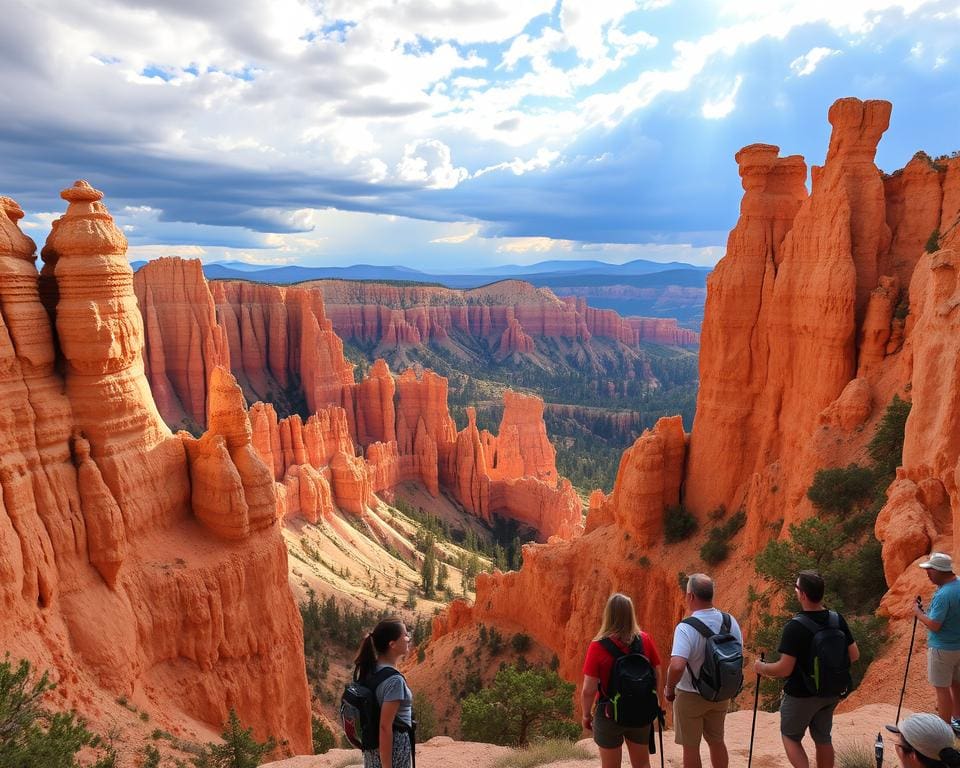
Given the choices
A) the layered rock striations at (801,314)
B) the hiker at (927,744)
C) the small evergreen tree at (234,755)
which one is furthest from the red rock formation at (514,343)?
the hiker at (927,744)

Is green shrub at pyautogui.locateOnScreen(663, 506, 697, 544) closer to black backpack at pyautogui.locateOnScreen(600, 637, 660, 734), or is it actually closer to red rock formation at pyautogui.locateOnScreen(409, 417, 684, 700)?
red rock formation at pyautogui.locateOnScreen(409, 417, 684, 700)

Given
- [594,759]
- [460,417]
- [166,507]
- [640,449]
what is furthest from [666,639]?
[460,417]

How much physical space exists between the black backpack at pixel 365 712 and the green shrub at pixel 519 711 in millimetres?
A: 9694

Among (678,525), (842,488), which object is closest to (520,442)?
(678,525)

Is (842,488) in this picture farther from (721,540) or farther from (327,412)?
(327,412)

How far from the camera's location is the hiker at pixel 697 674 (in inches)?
248

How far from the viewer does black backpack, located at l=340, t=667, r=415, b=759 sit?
6199 millimetres

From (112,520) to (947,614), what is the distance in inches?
618

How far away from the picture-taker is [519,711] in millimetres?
15859

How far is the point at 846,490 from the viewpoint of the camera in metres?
17.4

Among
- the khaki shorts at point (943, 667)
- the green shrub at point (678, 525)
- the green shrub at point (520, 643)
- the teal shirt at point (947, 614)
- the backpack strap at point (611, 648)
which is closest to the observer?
the backpack strap at point (611, 648)

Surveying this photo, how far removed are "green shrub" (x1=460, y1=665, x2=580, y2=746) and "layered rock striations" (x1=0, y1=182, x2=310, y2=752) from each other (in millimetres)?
5923

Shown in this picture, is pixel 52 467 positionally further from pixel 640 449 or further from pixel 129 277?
pixel 640 449

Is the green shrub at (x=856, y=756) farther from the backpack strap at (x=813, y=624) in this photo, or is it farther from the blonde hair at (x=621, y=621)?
the blonde hair at (x=621, y=621)
